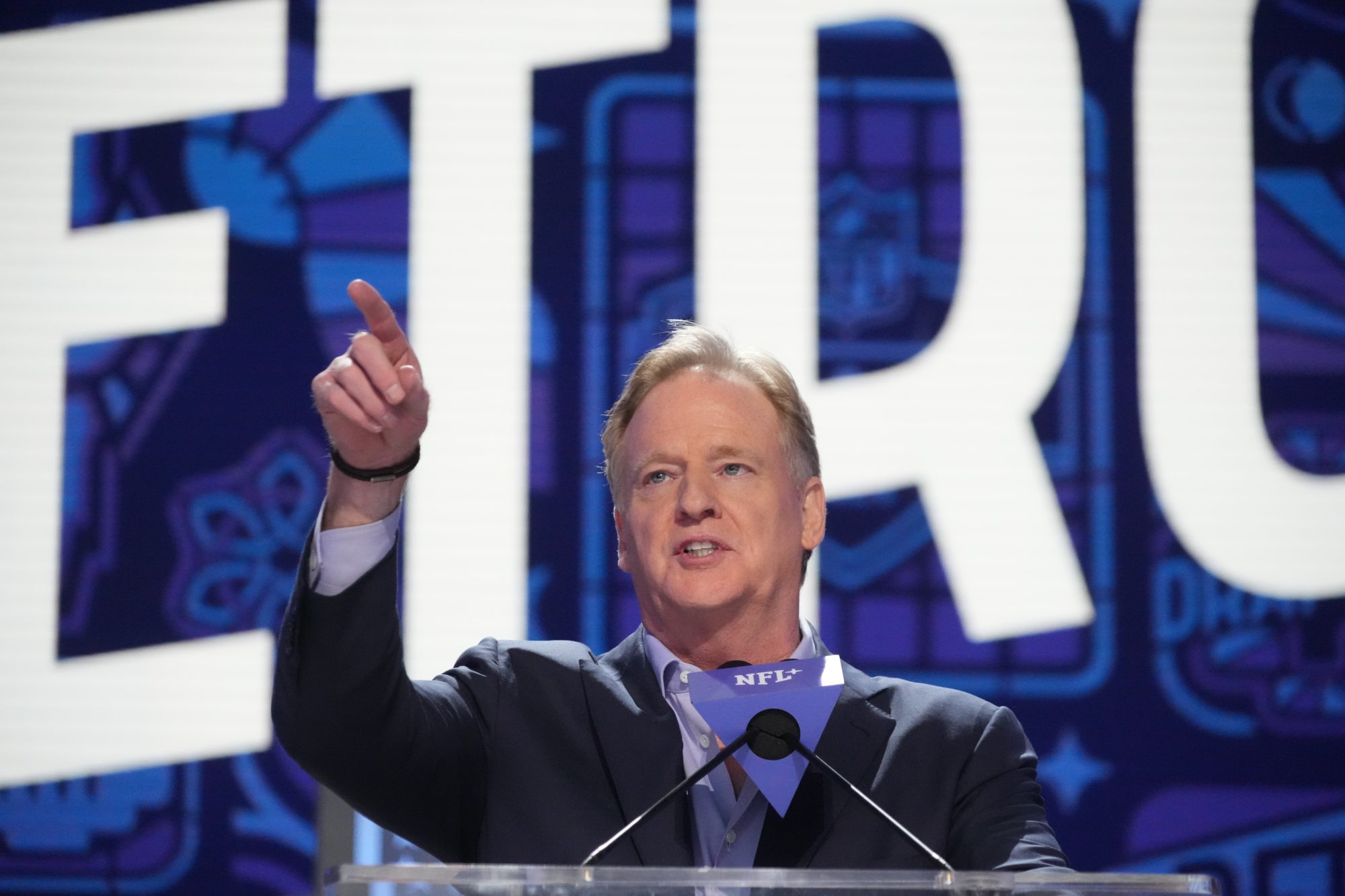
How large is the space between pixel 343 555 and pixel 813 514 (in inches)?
31.4

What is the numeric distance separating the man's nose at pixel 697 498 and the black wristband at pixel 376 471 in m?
0.46

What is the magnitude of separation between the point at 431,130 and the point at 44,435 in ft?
3.41

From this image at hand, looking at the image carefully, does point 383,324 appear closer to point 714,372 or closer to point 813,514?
point 714,372

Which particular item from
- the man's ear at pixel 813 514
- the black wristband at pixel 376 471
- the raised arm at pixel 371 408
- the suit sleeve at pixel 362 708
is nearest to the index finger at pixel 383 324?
the raised arm at pixel 371 408

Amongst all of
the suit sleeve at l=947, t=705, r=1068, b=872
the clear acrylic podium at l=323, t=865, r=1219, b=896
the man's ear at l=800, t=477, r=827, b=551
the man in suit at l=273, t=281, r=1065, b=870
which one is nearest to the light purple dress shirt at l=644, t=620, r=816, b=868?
the man in suit at l=273, t=281, r=1065, b=870

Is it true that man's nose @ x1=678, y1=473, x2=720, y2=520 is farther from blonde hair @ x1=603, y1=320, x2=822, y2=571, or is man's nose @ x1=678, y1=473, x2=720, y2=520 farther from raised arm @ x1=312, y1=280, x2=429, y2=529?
raised arm @ x1=312, y1=280, x2=429, y2=529

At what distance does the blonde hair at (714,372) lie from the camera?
2.00 meters

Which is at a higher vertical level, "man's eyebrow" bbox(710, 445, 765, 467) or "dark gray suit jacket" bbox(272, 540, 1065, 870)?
"man's eyebrow" bbox(710, 445, 765, 467)

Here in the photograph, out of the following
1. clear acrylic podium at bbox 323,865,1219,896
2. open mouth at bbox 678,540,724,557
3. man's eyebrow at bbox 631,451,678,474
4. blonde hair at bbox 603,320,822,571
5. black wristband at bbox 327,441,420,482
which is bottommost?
clear acrylic podium at bbox 323,865,1219,896

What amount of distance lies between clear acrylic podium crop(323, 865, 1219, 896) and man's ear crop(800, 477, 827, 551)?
36.2 inches

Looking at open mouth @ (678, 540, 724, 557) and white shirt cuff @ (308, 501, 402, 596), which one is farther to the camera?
open mouth @ (678, 540, 724, 557)

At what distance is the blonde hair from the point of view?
200cm

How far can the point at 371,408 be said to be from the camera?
141cm

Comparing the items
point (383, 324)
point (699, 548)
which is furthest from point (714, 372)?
point (383, 324)
